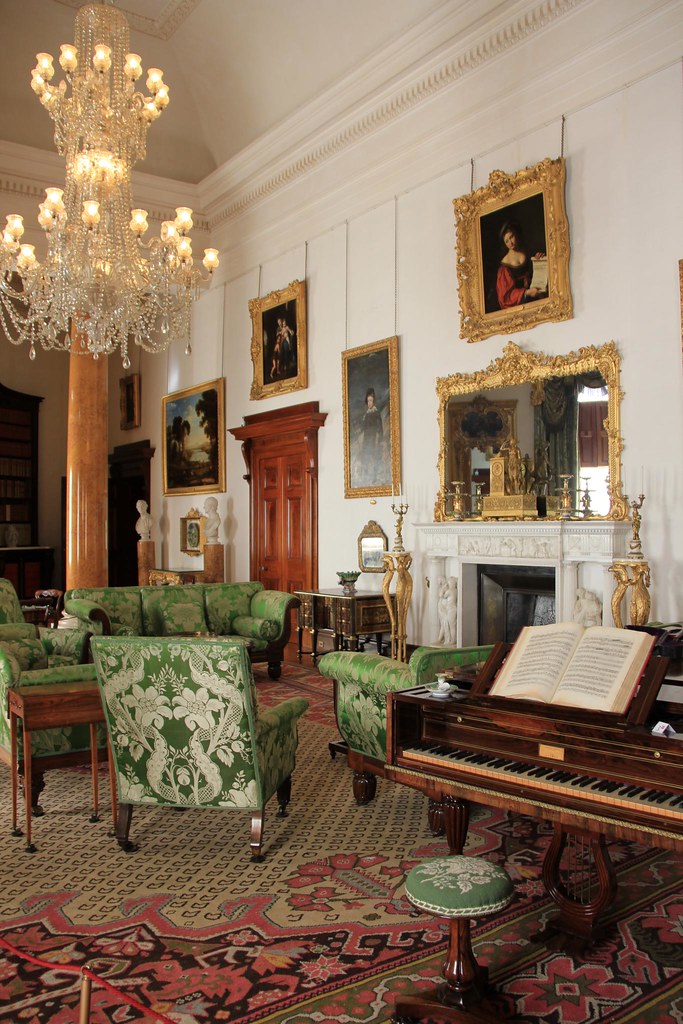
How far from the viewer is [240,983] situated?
273 cm

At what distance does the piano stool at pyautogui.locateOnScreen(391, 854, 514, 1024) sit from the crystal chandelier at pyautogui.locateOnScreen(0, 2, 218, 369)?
20.6ft

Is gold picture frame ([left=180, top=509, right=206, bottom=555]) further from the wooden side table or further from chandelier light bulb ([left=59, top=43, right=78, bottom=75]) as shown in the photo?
the wooden side table

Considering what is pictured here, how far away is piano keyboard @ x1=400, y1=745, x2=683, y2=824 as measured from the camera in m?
2.35

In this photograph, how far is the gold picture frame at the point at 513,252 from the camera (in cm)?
707

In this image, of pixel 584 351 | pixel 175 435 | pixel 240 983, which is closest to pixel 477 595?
pixel 584 351

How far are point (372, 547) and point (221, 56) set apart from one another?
21.9 feet

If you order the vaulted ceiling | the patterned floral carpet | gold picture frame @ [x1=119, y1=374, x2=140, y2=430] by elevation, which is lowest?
the patterned floral carpet

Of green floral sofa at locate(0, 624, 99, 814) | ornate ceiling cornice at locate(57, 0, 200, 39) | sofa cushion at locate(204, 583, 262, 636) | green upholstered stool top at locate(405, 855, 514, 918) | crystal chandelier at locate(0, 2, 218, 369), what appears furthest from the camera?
ornate ceiling cornice at locate(57, 0, 200, 39)

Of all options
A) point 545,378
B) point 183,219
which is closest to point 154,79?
point 183,219

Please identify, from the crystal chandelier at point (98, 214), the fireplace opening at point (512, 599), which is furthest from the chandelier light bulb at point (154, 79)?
the fireplace opening at point (512, 599)

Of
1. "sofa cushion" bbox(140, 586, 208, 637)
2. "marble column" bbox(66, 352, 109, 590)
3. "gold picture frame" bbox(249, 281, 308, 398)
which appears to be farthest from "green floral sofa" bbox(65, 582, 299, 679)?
Answer: "gold picture frame" bbox(249, 281, 308, 398)

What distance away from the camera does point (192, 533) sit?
13.0 m

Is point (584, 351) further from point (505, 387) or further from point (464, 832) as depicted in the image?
point (464, 832)

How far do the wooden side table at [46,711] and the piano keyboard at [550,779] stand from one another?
1918mm
